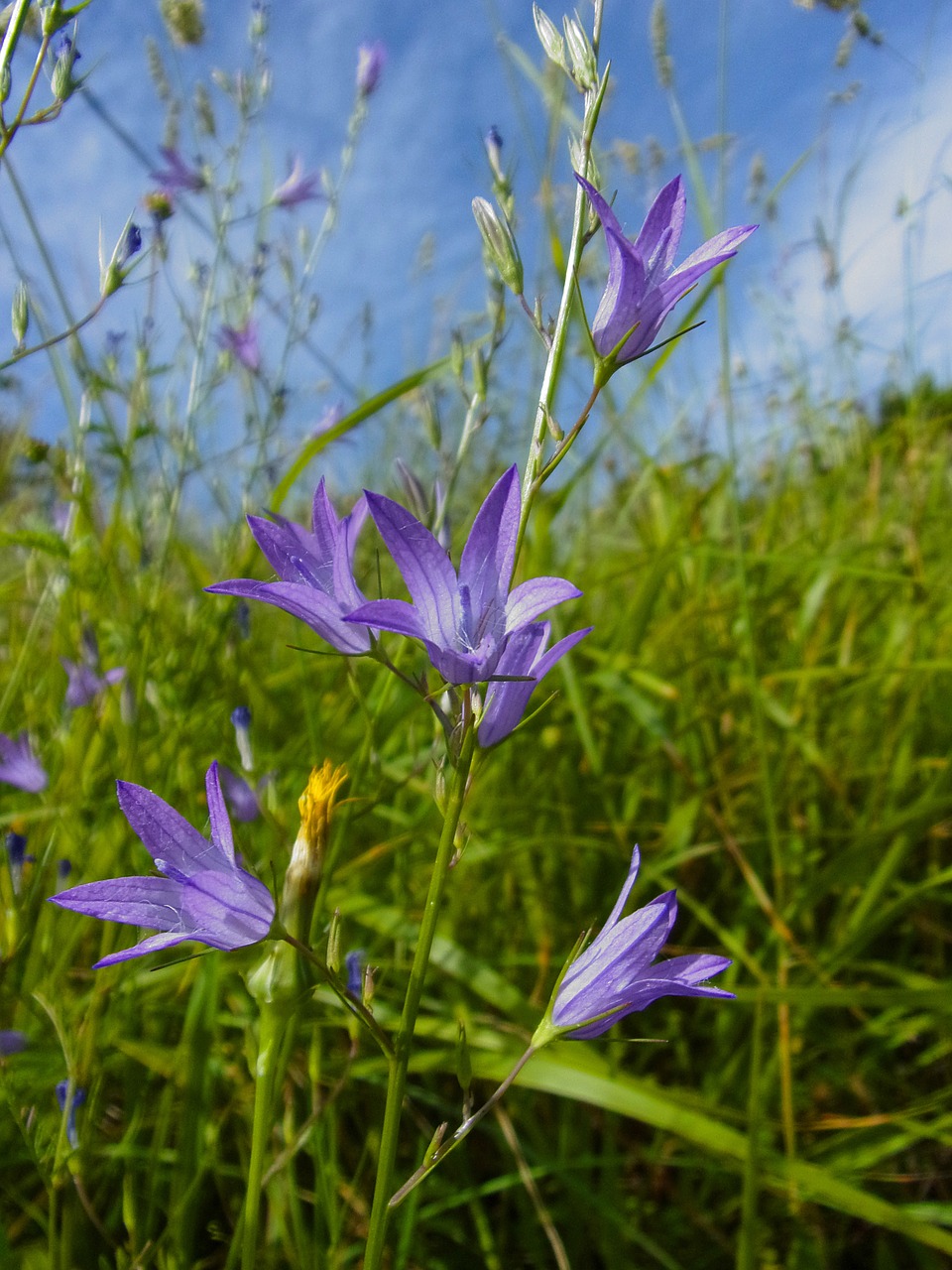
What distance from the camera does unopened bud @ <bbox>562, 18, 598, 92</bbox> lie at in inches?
26.5

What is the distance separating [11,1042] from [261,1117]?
593mm

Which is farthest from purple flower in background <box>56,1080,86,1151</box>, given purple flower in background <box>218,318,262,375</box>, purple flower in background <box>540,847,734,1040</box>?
purple flower in background <box>218,318,262,375</box>

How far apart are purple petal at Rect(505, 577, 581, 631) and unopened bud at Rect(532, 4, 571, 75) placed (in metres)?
0.43

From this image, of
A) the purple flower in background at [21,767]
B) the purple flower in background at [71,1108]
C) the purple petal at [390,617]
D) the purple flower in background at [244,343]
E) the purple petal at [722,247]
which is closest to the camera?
the purple petal at [390,617]

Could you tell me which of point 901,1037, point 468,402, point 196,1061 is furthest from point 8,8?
point 901,1037

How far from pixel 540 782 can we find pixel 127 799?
3.99ft

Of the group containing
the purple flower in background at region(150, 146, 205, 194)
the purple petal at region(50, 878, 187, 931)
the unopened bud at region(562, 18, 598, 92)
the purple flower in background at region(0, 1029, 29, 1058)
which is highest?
the purple flower in background at region(150, 146, 205, 194)

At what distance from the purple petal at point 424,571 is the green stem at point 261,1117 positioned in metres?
0.30

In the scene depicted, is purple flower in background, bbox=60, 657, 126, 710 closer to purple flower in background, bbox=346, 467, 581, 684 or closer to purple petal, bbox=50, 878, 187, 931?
purple petal, bbox=50, 878, 187, 931

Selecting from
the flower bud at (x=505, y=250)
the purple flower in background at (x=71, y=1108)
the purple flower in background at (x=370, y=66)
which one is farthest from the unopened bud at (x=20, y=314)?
the purple flower in background at (x=370, y=66)

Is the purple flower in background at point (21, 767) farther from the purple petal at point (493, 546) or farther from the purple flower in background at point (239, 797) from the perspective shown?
the purple petal at point (493, 546)

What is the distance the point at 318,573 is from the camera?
66cm

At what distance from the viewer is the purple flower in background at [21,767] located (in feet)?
4.46

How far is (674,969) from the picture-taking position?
0.64 meters
